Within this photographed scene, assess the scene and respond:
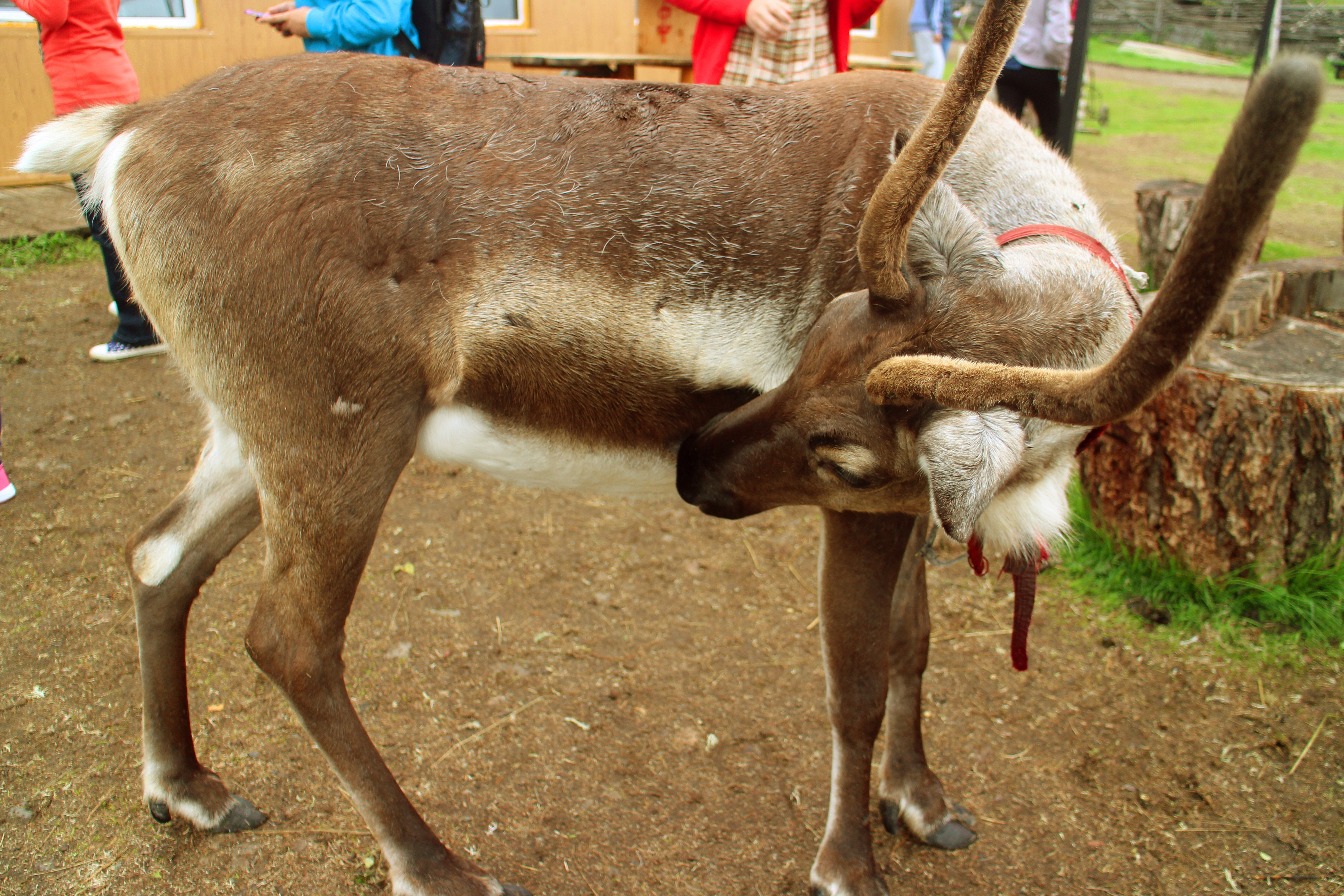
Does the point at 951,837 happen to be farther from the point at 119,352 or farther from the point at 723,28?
the point at 119,352

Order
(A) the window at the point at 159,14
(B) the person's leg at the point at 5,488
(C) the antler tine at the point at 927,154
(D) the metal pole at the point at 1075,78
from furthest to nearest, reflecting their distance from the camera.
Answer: (A) the window at the point at 159,14 → (D) the metal pole at the point at 1075,78 → (B) the person's leg at the point at 5,488 → (C) the antler tine at the point at 927,154

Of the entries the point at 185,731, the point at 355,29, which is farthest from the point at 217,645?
the point at 355,29

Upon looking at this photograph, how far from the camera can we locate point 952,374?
5.38ft

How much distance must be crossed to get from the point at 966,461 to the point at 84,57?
458 cm

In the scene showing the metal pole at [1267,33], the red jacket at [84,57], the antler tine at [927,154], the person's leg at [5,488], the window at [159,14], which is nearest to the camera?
the antler tine at [927,154]

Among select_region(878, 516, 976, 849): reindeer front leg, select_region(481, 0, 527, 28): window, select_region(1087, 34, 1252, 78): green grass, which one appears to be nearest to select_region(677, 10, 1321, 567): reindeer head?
select_region(878, 516, 976, 849): reindeer front leg

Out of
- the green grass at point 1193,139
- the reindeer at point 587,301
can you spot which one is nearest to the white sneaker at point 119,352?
the reindeer at point 587,301

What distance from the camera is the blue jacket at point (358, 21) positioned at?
366 centimetres

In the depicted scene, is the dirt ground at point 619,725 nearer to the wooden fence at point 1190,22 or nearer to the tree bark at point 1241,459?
the tree bark at point 1241,459

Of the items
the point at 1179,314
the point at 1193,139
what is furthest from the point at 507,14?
the point at 1193,139

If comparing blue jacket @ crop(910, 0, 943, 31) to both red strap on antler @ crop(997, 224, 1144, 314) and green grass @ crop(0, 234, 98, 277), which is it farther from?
red strap on antler @ crop(997, 224, 1144, 314)

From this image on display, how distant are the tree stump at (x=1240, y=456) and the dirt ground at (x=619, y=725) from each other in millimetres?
407

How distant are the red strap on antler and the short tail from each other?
2026 mm

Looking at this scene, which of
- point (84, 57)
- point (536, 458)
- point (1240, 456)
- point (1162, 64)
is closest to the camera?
point (536, 458)
